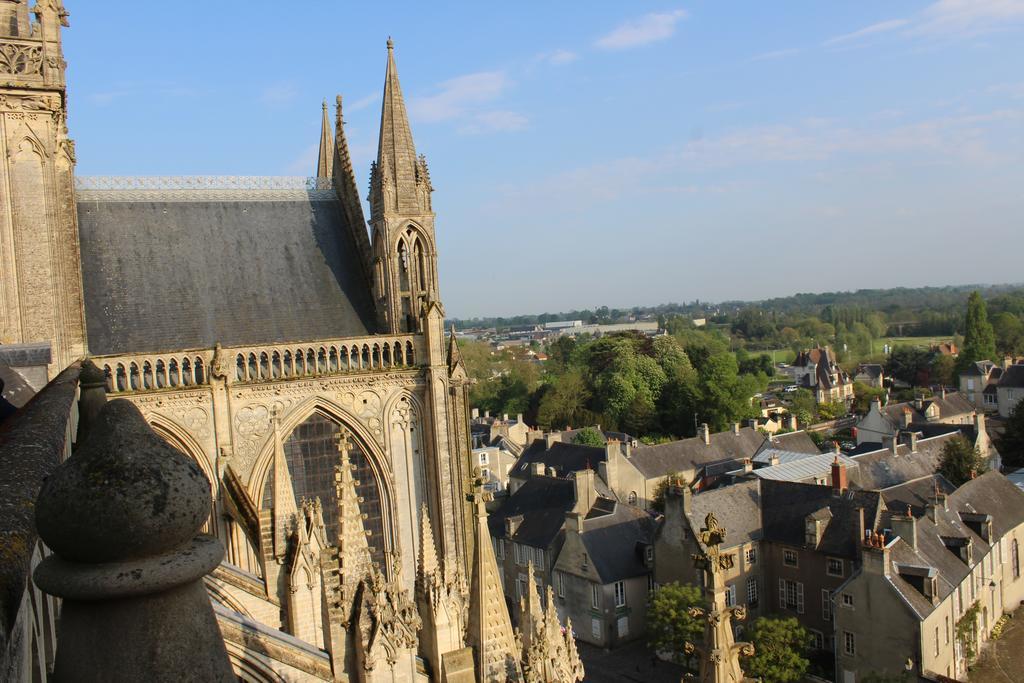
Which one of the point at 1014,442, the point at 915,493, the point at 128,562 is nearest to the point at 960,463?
the point at 915,493

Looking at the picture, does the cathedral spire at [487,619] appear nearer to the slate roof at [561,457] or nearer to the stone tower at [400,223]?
the stone tower at [400,223]

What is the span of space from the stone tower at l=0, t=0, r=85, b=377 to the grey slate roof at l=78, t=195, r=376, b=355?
1.94m

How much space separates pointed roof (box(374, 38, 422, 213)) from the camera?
20703 mm

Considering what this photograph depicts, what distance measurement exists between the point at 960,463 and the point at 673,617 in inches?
960

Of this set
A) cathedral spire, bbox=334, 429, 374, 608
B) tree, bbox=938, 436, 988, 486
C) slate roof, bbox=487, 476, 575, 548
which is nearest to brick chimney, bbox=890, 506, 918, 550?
slate roof, bbox=487, 476, 575, 548

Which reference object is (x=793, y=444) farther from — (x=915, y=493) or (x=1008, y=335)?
(x=1008, y=335)

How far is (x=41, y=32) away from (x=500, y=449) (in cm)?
5320

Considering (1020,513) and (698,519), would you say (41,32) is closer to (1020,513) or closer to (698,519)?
(698,519)

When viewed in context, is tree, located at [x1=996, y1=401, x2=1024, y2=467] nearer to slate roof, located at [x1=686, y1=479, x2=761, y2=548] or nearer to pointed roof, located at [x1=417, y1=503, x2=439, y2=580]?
slate roof, located at [x1=686, y1=479, x2=761, y2=548]

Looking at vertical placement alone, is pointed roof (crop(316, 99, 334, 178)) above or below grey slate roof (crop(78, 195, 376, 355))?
above

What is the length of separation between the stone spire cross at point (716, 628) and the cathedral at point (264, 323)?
726cm

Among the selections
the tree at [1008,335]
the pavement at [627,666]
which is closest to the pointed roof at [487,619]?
the pavement at [627,666]

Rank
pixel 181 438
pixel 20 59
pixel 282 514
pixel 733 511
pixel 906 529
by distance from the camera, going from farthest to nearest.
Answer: pixel 733 511, pixel 906 529, pixel 181 438, pixel 20 59, pixel 282 514

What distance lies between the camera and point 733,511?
3681 cm
